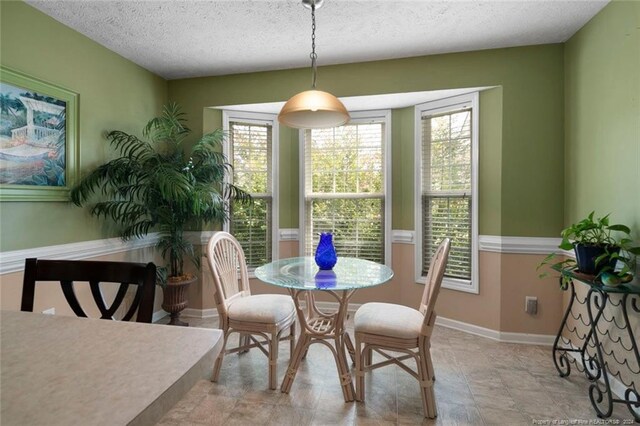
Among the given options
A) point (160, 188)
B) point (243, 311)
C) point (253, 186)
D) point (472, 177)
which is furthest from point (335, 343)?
point (253, 186)

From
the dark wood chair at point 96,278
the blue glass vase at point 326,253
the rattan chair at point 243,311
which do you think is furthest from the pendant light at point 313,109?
the dark wood chair at point 96,278

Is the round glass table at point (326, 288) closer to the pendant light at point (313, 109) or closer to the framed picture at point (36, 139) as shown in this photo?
the pendant light at point (313, 109)

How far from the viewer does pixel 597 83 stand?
7.66 ft

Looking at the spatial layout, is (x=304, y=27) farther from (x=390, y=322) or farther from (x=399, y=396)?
(x=399, y=396)

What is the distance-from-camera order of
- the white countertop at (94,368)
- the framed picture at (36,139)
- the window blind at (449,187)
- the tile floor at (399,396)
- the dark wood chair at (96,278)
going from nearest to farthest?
the white countertop at (94,368)
the dark wood chair at (96,278)
the tile floor at (399,396)
the framed picture at (36,139)
the window blind at (449,187)

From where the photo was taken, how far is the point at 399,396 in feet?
6.73

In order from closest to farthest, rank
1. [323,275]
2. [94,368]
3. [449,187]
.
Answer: [94,368], [323,275], [449,187]

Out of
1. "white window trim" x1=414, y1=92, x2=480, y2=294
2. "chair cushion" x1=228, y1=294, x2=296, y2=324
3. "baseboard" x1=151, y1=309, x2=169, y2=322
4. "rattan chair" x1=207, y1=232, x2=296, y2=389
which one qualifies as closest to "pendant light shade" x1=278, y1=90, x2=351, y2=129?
"rattan chair" x1=207, y1=232, x2=296, y2=389

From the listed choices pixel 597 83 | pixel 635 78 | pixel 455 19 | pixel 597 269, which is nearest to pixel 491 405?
pixel 597 269

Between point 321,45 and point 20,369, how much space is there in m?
2.87

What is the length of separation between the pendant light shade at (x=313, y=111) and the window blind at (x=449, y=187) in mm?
→ 1444

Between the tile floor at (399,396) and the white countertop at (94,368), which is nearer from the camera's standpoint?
the white countertop at (94,368)

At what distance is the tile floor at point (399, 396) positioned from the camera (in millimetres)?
1839

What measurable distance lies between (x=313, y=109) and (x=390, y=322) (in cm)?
134
